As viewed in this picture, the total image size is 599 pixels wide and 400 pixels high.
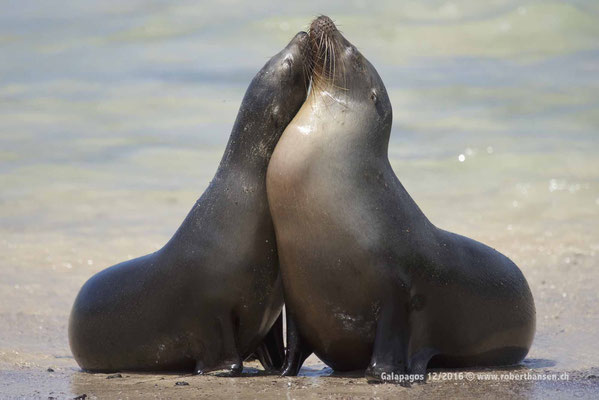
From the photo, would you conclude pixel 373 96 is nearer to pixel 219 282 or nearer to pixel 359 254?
pixel 359 254

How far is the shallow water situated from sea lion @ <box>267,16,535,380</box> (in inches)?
16.8

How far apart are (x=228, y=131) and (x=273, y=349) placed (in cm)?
1051

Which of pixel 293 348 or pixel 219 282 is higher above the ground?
pixel 219 282

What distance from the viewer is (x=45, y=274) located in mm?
10617

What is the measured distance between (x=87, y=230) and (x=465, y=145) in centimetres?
604

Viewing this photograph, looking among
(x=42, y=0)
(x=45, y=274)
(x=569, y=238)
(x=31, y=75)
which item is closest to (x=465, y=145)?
(x=569, y=238)

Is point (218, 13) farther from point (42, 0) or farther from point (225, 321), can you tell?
point (225, 321)

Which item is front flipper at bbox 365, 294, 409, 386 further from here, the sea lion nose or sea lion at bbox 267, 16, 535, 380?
the sea lion nose

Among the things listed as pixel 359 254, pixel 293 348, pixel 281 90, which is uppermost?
pixel 281 90

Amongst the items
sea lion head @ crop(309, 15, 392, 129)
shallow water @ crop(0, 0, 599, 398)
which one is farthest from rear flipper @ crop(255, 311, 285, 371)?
sea lion head @ crop(309, 15, 392, 129)

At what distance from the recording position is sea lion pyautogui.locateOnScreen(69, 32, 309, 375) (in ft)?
22.2

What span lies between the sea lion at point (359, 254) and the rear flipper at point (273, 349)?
48 centimetres

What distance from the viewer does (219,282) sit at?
6.75 metres

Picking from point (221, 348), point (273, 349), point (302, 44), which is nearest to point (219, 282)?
point (221, 348)
